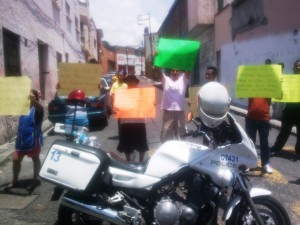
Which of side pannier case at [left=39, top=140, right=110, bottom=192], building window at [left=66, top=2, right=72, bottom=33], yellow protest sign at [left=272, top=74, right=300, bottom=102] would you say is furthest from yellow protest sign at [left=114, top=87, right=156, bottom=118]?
building window at [left=66, top=2, right=72, bottom=33]

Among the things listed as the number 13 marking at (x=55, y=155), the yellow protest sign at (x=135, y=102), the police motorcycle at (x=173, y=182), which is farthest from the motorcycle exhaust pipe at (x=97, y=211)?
the yellow protest sign at (x=135, y=102)

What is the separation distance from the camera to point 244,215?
10.7 ft

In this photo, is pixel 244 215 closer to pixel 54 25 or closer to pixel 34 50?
pixel 34 50

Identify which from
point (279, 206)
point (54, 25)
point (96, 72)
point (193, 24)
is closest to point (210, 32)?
point (193, 24)

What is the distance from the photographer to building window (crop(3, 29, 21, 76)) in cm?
Answer: 965

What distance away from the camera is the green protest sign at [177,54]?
15.0 feet

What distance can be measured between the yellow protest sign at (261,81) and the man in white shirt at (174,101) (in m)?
0.89

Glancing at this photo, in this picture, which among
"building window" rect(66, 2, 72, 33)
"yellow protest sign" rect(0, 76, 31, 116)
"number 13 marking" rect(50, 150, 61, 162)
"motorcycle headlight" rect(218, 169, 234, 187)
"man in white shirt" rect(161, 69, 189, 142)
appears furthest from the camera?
"building window" rect(66, 2, 72, 33)

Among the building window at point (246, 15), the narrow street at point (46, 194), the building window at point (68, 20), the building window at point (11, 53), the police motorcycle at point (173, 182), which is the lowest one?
the narrow street at point (46, 194)

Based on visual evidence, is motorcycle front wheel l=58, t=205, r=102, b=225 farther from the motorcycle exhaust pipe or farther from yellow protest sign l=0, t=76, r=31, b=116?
yellow protest sign l=0, t=76, r=31, b=116

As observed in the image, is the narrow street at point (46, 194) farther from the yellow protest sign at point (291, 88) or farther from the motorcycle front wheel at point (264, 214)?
the yellow protest sign at point (291, 88)

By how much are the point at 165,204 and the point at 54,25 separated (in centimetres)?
1542

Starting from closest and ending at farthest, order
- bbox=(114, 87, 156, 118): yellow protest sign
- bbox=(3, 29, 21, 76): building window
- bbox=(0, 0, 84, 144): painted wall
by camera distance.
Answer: bbox=(114, 87, 156, 118): yellow protest sign < bbox=(0, 0, 84, 144): painted wall < bbox=(3, 29, 21, 76): building window

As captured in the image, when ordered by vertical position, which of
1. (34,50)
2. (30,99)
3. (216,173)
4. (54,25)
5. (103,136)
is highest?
(54,25)
